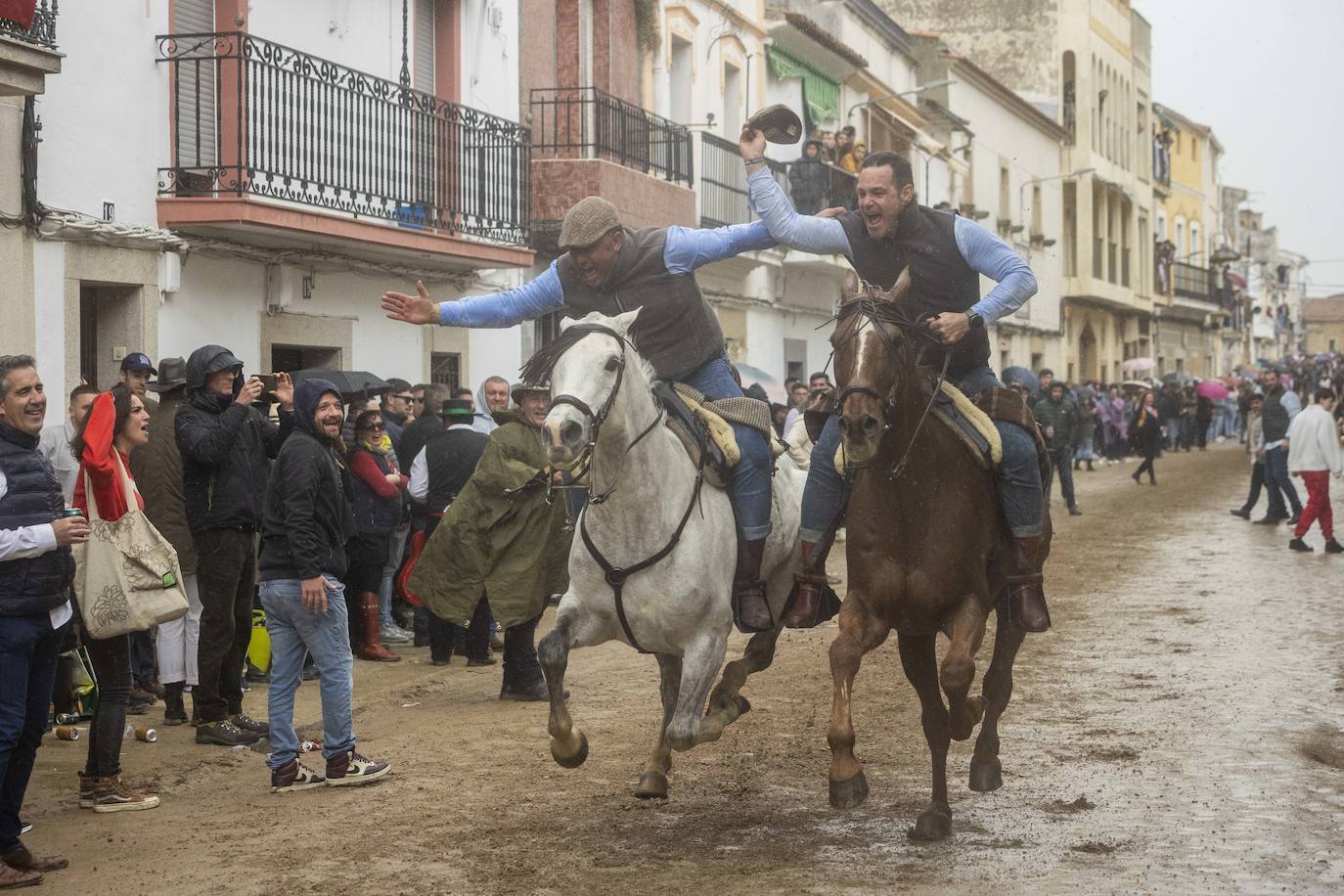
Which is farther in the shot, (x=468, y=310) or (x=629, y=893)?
(x=468, y=310)

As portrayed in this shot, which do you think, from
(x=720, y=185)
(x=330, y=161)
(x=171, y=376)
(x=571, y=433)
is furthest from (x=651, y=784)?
(x=720, y=185)

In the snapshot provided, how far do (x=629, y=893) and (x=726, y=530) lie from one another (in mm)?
1663

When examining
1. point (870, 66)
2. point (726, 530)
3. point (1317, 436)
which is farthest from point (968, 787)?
point (870, 66)

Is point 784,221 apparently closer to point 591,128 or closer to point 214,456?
point 214,456

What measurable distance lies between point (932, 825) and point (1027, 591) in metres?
0.99

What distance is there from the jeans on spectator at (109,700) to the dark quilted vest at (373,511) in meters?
4.07

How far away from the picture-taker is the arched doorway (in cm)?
5528

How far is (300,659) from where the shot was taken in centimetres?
784

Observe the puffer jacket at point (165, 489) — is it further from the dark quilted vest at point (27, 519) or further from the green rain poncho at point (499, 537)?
the dark quilted vest at point (27, 519)

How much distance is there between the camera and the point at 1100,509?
25.3 metres

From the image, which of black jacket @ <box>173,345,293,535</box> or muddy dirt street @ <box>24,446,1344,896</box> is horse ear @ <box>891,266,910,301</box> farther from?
black jacket @ <box>173,345,293,535</box>

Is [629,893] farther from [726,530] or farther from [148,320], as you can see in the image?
[148,320]

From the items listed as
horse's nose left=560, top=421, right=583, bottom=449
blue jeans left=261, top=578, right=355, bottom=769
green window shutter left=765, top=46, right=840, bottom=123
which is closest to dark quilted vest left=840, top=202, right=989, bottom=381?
horse's nose left=560, top=421, right=583, bottom=449

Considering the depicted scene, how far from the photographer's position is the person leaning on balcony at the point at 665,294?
22.8 ft
